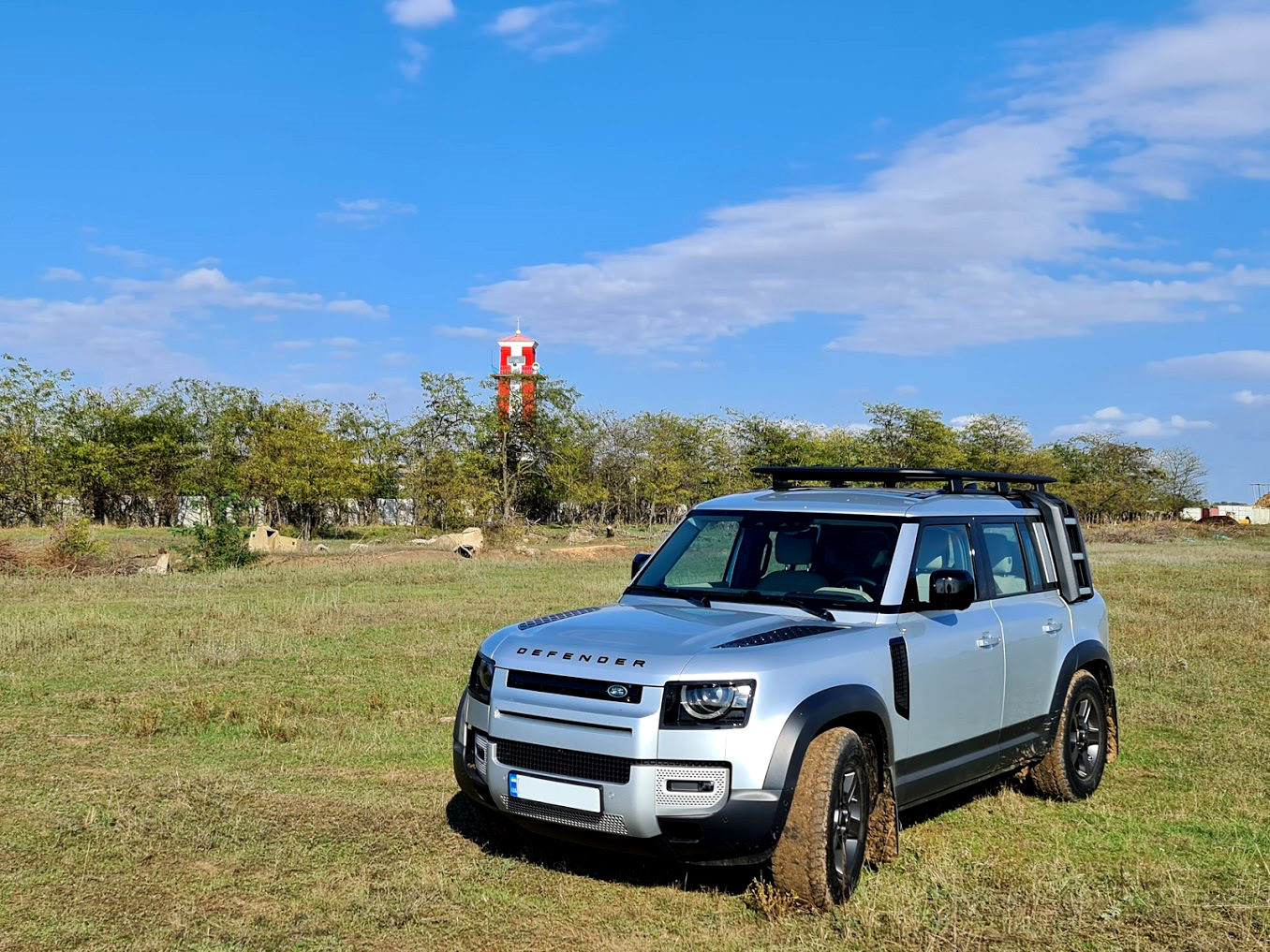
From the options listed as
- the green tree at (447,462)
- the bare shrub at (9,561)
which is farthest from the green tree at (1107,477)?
the bare shrub at (9,561)

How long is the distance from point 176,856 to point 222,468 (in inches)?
1972

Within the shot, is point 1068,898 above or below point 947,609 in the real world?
below

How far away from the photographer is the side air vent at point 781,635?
4.93 m

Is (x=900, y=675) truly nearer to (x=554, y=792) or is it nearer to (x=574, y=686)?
(x=574, y=686)

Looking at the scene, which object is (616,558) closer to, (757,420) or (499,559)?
(499,559)

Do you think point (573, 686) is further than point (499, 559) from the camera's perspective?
No

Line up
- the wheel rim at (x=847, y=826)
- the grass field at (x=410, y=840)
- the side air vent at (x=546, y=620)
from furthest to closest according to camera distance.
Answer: the side air vent at (x=546, y=620), the wheel rim at (x=847, y=826), the grass field at (x=410, y=840)

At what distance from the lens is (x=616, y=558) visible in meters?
33.4

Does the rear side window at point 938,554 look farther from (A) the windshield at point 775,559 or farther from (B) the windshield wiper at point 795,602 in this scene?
(B) the windshield wiper at point 795,602

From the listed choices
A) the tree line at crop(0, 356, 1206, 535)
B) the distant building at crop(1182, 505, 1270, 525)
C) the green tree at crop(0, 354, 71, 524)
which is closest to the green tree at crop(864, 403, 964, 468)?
the tree line at crop(0, 356, 1206, 535)

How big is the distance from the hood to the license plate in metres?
0.48

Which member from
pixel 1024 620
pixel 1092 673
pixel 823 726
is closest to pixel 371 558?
pixel 1092 673

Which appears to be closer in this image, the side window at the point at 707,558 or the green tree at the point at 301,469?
the side window at the point at 707,558

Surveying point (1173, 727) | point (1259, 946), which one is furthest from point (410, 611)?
point (1259, 946)
